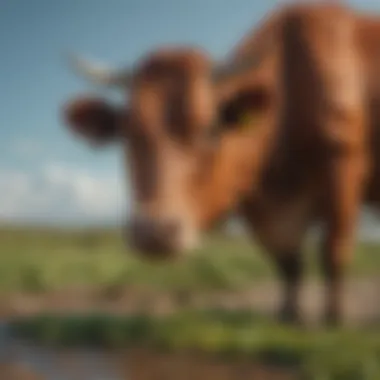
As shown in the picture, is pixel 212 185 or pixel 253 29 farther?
pixel 253 29

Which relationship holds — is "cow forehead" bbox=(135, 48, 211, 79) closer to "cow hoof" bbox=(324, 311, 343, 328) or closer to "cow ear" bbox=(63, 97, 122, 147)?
"cow ear" bbox=(63, 97, 122, 147)

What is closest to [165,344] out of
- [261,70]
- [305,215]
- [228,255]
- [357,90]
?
[228,255]

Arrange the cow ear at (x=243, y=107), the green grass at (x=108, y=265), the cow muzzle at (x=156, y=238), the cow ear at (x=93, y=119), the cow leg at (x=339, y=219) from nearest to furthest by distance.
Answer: the cow muzzle at (x=156, y=238)
the cow ear at (x=243, y=107)
the cow ear at (x=93, y=119)
the cow leg at (x=339, y=219)
the green grass at (x=108, y=265)

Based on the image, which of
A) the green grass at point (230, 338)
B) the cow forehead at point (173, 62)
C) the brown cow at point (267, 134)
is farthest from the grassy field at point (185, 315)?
the cow forehead at point (173, 62)

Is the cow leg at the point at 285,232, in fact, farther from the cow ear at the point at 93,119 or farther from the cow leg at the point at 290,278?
the cow ear at the point at 93,119

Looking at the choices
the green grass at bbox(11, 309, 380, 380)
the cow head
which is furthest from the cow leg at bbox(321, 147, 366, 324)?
the cow head

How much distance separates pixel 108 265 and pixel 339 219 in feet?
1.71

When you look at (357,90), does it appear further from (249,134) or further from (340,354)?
(340,354)

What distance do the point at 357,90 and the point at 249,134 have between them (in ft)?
1.05

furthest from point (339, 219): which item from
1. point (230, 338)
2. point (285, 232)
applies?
point (230, 338)

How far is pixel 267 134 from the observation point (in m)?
1.70

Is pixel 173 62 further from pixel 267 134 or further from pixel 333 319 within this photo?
pixel 333 319

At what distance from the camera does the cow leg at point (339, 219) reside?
5.73 feet

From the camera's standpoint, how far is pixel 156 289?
6.29ft
